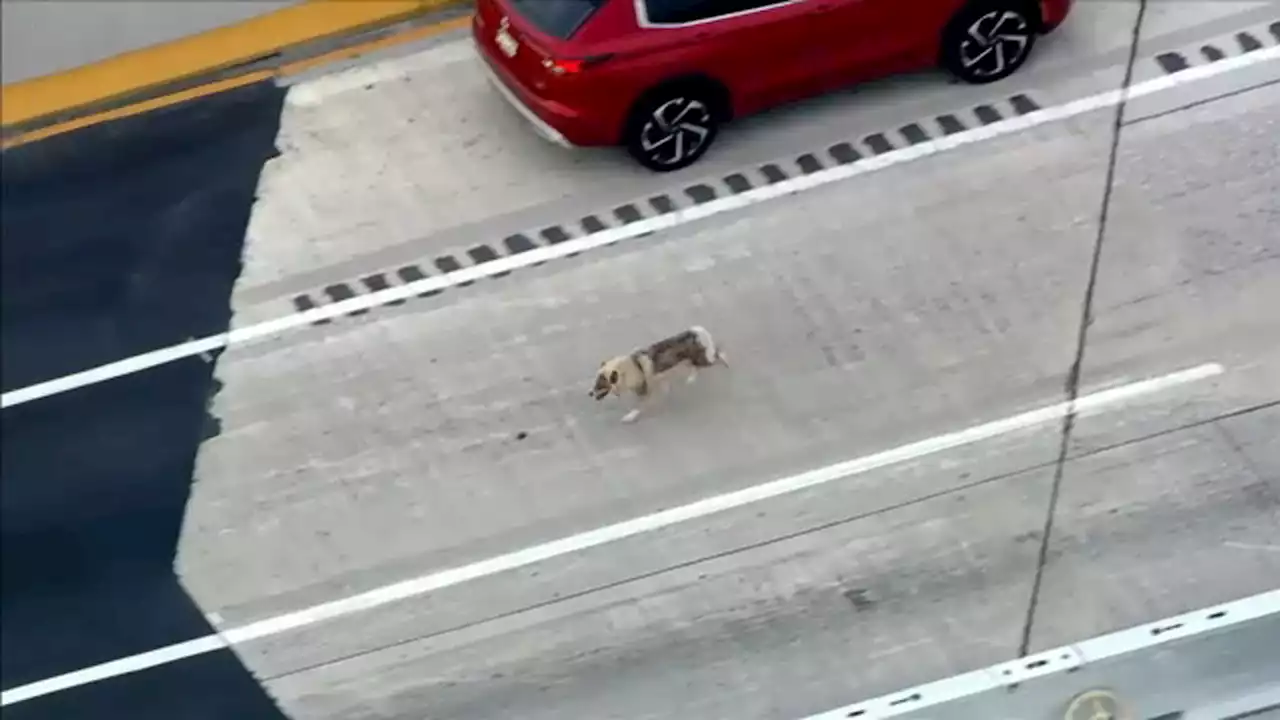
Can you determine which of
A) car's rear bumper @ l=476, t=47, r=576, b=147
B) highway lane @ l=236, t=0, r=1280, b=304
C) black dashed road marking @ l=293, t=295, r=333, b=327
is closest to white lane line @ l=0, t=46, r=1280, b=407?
black dashed road marking @ l=293, t=295, r=333, b=327

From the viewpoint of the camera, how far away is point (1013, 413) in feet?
24.6

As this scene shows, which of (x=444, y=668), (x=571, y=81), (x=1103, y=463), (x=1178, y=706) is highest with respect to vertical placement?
(x=571, y=81)

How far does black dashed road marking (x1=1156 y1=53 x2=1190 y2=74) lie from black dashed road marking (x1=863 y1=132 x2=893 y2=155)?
183cm

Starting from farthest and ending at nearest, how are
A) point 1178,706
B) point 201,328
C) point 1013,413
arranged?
point 201,328, point 1013,413, point 1178,706

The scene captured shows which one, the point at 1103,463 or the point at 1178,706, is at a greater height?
the point at 1178,706

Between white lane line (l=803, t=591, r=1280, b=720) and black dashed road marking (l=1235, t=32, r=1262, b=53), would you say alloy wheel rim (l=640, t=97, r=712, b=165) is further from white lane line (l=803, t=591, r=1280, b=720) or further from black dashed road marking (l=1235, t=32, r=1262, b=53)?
white lane line (l=803, t=591, r=1280, b=720)

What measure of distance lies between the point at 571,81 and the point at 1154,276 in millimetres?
3560

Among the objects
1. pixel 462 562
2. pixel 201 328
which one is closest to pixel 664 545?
pixel 462 562

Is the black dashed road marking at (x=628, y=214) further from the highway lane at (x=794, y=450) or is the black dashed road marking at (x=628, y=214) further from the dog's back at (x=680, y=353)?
the dog's back at (x=680, y=353)

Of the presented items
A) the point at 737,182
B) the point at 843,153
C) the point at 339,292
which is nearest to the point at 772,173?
the point at 737,182

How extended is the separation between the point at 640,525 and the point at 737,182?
2.52m

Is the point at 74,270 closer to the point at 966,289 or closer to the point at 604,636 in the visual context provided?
the point at 604,636

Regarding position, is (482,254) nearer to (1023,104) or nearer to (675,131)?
(675,131)

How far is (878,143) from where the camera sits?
28.9 feet
